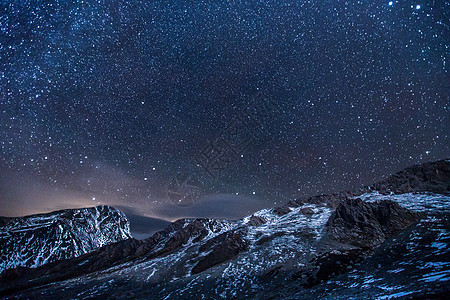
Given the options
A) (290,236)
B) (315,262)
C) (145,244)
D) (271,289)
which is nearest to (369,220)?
(290,236)

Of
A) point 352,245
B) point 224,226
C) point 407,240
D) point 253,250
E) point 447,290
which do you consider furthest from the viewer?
point 224,226

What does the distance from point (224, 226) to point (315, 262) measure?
4289 inches

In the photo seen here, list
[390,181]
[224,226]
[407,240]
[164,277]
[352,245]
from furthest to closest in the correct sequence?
[224,226], [390,181], [164,277], [352,245], [407,240]

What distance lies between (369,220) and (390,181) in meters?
83.9

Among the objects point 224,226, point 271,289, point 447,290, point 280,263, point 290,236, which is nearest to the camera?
point 447,290

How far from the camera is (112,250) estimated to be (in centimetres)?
12694

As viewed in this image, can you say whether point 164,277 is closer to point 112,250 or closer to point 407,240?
point 407,240

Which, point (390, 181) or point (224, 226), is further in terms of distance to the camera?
point (224, 226)

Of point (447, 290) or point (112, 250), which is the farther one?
point (112, 250)

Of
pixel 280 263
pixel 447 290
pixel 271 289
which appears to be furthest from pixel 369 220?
pixel 447 290

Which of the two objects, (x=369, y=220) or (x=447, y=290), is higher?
(x=447, y=290)

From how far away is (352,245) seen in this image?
50844mm

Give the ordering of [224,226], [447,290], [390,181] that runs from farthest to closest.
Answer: [224,226]
[390,181]
[447,290]

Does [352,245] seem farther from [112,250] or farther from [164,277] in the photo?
[112,250]
